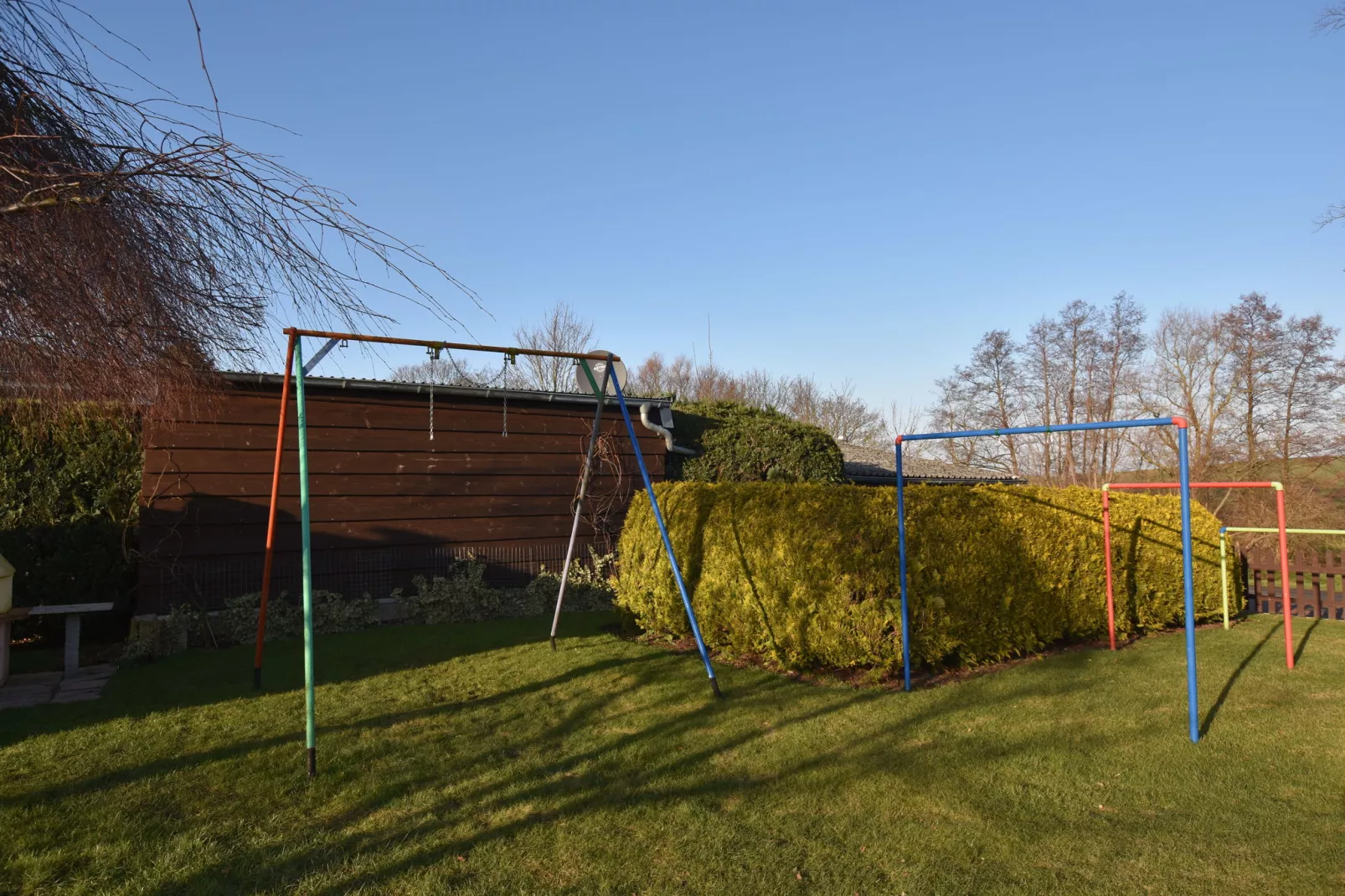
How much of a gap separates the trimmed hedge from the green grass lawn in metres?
0.58

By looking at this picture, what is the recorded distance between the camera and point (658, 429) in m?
Result: 11.3

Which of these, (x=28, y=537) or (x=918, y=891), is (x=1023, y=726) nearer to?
(x=918, y=891)

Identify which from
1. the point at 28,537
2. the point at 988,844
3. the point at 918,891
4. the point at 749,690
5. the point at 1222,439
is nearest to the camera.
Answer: the point at 918,891

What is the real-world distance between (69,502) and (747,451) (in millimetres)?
8878

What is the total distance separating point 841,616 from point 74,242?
217 inches

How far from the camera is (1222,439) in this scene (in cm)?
2205

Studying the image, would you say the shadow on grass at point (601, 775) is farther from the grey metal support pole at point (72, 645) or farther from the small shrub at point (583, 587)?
the small shrub at point (583, 587)

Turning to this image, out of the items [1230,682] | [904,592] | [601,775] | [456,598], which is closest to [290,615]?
[456,598]

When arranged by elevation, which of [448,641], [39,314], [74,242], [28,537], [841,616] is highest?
[74,242]

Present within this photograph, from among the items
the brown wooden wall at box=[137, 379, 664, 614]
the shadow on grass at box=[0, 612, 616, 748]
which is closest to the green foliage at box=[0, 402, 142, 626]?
the brown wooden wall at box=[137, 379, 664, 614]

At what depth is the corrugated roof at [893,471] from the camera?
18.2 metres

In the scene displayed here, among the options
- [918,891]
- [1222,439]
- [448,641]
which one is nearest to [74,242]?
[918,891]

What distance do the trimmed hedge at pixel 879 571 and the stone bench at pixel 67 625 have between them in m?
5.03

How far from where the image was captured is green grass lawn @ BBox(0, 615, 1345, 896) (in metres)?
3.08
